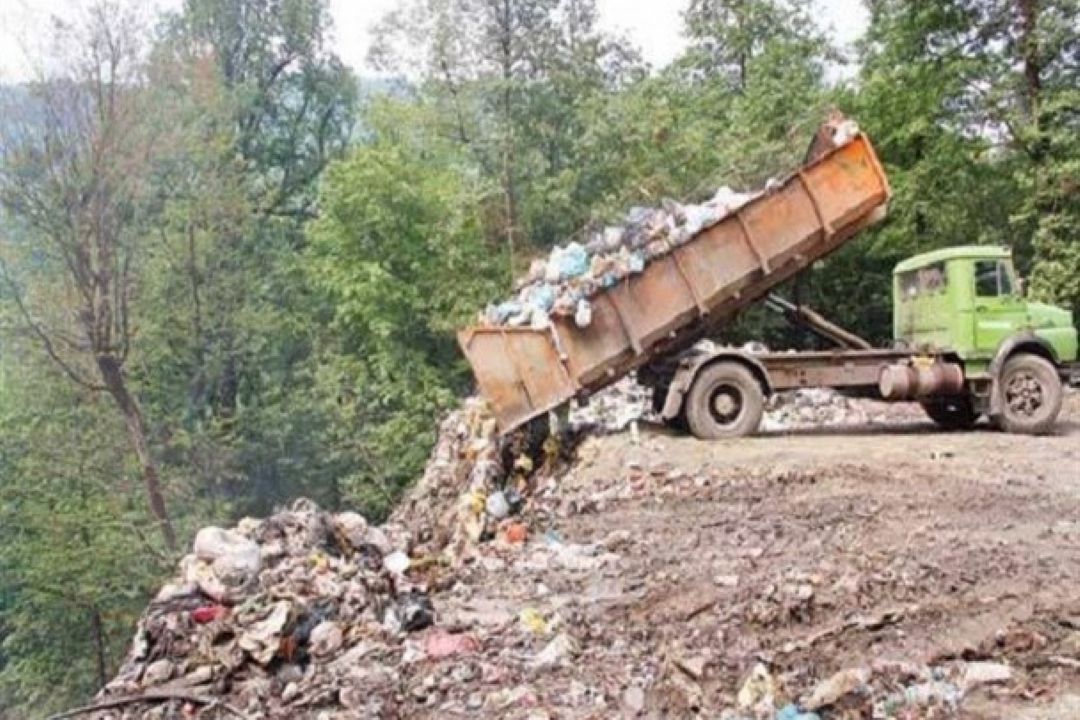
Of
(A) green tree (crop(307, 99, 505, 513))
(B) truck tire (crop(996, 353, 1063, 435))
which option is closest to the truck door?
(B) truck tire (crop(996, 353, 1063, 435))

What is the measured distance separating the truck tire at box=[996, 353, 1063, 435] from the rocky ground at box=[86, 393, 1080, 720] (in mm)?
1468

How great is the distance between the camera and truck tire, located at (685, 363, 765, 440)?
9.21 meters

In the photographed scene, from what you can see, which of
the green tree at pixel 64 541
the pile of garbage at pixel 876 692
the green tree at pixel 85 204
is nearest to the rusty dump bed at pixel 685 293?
the pile of garbage at pixel 876 692

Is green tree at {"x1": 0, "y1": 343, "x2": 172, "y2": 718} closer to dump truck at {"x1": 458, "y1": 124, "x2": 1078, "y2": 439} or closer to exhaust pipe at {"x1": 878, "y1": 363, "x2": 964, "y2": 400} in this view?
dump truck at {"x1": 458, "y1": 124, "x2": 1078, "y2": 439}

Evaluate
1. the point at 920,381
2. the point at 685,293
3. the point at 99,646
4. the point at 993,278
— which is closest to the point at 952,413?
the point at 920,381

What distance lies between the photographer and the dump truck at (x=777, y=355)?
8539 millimetres

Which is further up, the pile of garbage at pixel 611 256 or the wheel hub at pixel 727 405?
the pile of garbage at pixel 611 256

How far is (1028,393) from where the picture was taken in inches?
376

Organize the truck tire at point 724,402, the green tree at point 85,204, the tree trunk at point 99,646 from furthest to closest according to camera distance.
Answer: the tree trunk at point 99,646 < the green tree at point 85,204 < the truck tire at point 724,402

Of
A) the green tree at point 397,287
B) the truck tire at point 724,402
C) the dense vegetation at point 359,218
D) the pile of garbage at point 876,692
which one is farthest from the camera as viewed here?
the green tree at point 397,287

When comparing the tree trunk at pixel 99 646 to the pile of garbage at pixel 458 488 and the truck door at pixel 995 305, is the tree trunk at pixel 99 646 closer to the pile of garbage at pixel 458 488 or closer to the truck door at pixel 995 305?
the pile of garbage at pixel 458 488

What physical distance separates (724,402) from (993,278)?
298 centimetres

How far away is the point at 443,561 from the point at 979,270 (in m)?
6.09

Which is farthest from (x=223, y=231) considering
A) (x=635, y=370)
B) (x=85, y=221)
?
(x=635, y=370)
